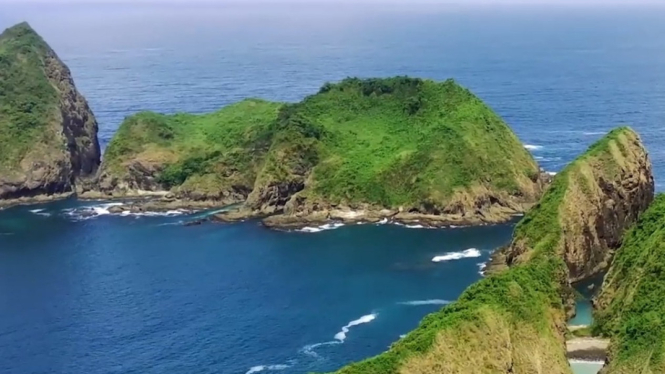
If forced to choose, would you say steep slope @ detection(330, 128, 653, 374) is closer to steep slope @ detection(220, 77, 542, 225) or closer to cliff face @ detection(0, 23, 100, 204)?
steep slope @ detection(220, 77, 542, 225)

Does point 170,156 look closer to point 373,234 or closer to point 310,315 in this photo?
point 373,234

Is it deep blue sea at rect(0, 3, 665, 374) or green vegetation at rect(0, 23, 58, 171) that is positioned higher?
green vegetation at rect(0, 23, 58, 171)

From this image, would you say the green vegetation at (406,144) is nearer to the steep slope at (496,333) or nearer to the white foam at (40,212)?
the white foam at (40,212)

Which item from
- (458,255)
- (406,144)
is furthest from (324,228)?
(406,144)

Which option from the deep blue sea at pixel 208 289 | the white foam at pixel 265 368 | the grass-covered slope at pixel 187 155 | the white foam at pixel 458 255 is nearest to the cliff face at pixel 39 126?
the deep blue sea at pixel 208 289

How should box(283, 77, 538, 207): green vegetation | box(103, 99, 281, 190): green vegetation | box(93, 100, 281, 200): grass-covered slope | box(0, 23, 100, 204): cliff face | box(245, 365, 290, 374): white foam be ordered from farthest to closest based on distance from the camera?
box(0, 23, 100, 204): cliff face < box(103, 99, 281, 190): green vegetation < box(93, 100, 281, 200): grass-covered slope < box(283, 77, 538, 207): green vegetation < box(245, 365, 290, 374): white foam

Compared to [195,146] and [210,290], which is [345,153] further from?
[210,290]

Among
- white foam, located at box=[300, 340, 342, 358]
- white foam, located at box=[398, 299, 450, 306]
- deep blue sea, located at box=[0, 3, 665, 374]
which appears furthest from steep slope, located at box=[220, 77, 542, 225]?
white foam, located at box=[300, 340, 342, 358]
